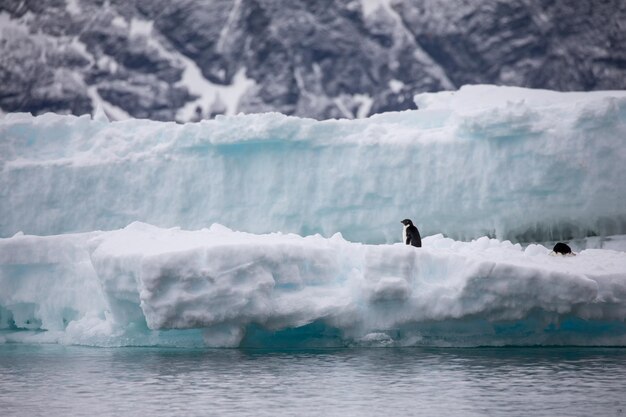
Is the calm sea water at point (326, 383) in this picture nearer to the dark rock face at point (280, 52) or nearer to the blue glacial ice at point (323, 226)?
the blue glacial ice at point (323, 226)

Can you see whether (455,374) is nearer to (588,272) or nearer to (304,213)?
(588,272)

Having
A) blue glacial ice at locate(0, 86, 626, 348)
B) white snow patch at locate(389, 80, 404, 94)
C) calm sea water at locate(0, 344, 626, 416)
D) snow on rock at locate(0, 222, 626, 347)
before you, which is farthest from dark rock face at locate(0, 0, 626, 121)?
calm sea water at locate(0, 344, 626, 416)

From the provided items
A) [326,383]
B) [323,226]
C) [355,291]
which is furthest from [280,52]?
[326,383]

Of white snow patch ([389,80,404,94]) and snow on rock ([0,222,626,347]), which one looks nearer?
snow on rock ([0,222,626,347])

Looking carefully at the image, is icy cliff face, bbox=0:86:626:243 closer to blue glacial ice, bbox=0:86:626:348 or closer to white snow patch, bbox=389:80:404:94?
blue glacial ice, bbox=0:86:626:348

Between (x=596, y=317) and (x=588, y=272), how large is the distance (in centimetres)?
47

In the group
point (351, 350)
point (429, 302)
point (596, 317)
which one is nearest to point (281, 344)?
point (351, 350)

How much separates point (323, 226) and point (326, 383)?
7708mm

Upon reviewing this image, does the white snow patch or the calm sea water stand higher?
the white snow patch

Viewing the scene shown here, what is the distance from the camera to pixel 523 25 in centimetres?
4503

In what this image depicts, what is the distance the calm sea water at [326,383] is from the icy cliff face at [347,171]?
15.9ft

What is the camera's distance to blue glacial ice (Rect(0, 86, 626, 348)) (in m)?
11.1

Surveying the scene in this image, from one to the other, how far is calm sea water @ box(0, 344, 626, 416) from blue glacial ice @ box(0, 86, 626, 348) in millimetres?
464

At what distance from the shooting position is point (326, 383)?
9250 millimetres
